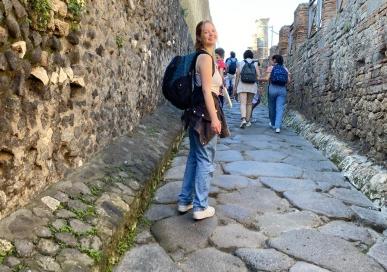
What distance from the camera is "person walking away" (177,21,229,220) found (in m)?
2.70

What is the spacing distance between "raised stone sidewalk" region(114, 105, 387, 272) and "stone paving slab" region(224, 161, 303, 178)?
0.03 ft

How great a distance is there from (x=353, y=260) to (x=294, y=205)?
0.96 metres

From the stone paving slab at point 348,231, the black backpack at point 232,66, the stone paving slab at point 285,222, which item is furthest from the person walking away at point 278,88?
the stone paving slab at point 348,231

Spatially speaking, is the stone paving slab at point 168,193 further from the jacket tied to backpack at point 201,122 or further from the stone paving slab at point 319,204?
the stone paving slab at point 319,204

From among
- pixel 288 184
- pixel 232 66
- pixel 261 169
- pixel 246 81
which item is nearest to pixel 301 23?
pixel 232 66

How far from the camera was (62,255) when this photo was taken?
1999mm

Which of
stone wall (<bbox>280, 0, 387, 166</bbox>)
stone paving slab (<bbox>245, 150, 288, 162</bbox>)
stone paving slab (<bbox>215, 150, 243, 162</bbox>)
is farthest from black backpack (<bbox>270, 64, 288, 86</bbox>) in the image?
stone paving slab (<bbox>215, 150, 243, 162</bbox>)

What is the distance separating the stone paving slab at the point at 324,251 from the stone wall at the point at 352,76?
132 cm

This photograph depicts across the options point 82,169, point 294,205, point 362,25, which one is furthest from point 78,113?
point 362,25

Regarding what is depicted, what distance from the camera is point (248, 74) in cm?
696

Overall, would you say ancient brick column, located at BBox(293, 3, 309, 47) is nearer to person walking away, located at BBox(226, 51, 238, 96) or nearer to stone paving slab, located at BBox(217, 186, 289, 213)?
person walking away, located at BBox(226, 51, 238, 96)

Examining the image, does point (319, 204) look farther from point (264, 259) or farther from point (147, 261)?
point (147, 261)

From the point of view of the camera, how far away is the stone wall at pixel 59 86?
2020mm

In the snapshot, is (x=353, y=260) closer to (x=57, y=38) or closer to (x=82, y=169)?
(x=82, y=169)
